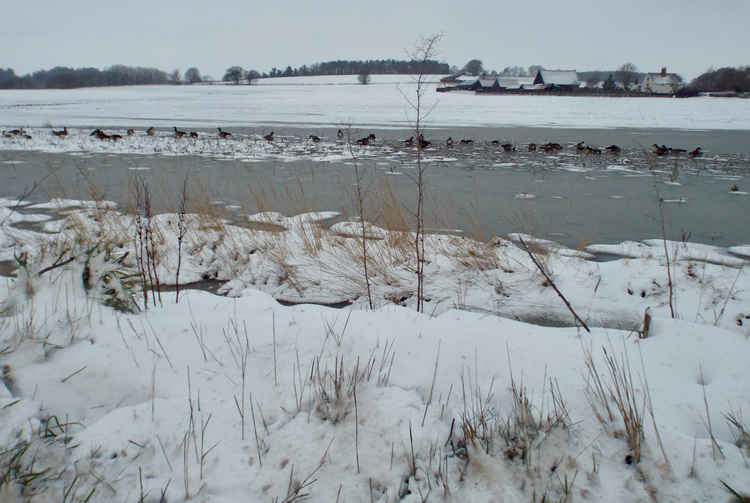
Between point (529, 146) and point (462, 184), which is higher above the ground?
point (529, 146)

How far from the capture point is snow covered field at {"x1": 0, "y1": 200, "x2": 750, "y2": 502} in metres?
1.55

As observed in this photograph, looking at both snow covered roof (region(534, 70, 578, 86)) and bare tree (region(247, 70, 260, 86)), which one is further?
bare tree (region(247, 70, 260, 86))

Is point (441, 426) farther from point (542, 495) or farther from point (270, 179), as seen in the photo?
point (270, 179)

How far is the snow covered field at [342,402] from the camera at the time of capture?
1551 millimetres

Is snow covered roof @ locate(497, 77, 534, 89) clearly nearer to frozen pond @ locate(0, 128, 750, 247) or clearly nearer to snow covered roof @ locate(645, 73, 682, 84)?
snow covered roof @ locate(645, 73, 682, 84)

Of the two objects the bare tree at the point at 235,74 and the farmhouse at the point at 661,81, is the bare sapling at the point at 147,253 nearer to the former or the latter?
the farmhouse at the point at 661,81

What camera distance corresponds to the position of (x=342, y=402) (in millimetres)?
1924

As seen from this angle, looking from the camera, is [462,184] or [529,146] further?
[529,146]

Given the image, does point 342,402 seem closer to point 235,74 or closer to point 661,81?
point 661,81

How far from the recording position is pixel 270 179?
9039 millimetres

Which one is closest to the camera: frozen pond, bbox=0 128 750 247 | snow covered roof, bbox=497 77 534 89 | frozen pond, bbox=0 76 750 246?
frozen pond, bbox=0 128 750 247

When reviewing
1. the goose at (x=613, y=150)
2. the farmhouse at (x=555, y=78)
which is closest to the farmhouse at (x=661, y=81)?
the farmhouse at (x=555, y=78)

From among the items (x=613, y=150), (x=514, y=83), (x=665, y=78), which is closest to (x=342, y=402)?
(x=613, y=150)

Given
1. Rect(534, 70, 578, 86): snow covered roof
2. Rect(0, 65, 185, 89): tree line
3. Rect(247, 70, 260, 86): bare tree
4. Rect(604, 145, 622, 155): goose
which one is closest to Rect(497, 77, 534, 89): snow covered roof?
Rect(534, 70, 578, 86): snow covered roof
